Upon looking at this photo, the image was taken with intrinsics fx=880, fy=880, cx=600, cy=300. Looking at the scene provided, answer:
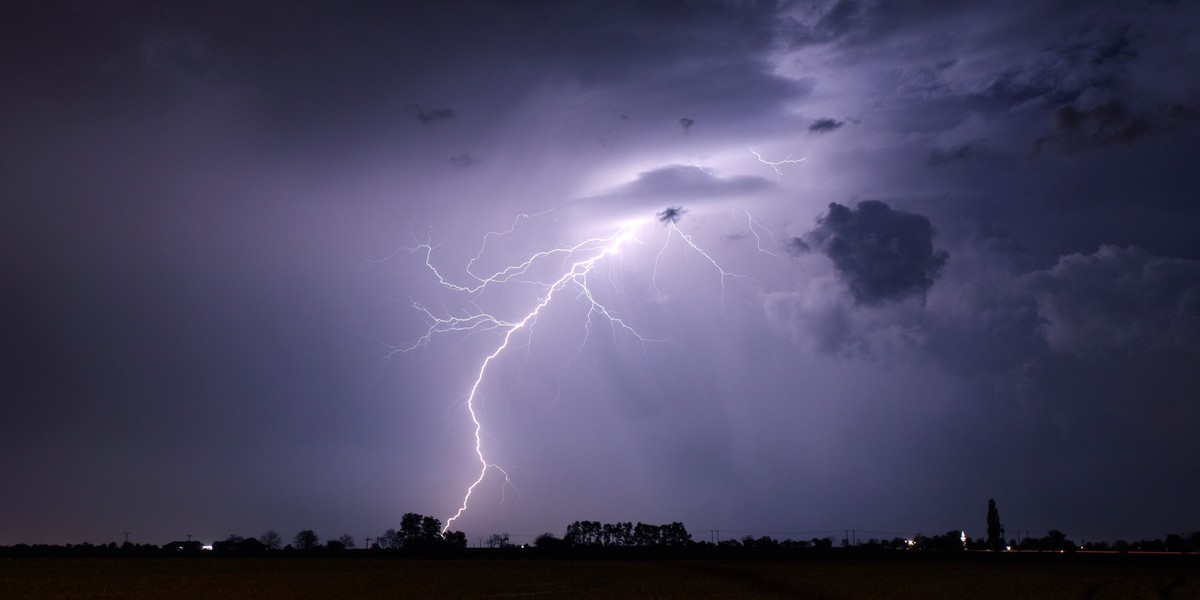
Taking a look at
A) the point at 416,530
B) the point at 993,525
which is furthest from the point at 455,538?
the point at 993,525

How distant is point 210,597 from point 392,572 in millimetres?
14685

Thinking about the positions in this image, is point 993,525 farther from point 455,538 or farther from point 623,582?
point 623,582

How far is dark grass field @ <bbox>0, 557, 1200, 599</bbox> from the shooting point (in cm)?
2848

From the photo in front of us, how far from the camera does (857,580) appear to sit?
116 ft

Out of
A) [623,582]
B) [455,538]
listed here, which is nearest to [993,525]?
[455,538]

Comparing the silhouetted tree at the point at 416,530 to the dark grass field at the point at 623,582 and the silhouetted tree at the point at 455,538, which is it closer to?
the silhouetted tree at the point at 455,538

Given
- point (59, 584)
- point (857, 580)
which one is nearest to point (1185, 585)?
point (857, 580)

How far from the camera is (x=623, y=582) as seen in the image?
33.4 m

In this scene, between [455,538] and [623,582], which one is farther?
[455,538]

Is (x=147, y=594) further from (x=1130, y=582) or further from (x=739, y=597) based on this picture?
(x=1130, y=582)

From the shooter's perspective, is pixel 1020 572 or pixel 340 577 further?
pixel 1020 572

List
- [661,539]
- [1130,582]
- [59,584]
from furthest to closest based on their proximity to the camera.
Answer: [661,539], [1130,582], [59,584]

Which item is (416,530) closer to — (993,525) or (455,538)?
(455,538)

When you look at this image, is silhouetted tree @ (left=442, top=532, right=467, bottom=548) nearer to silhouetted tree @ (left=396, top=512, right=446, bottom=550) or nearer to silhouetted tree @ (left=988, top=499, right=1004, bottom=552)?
silhouetted tree @ (left=396, top=512, right=446, bottom=550)
